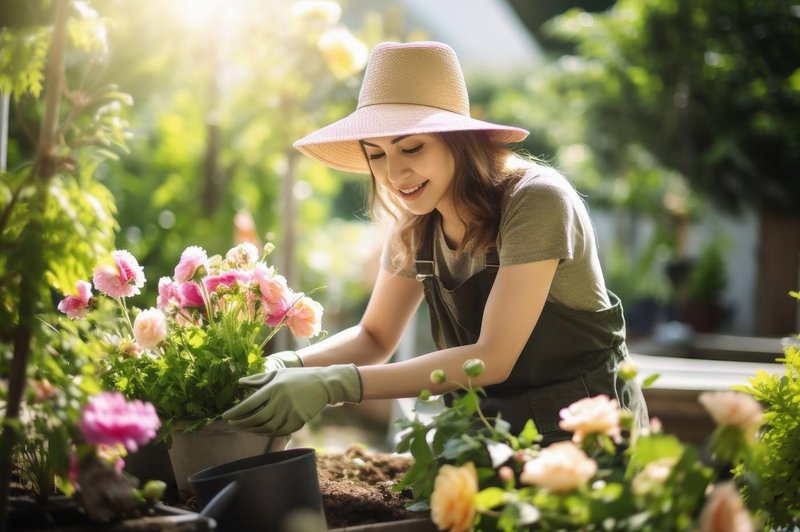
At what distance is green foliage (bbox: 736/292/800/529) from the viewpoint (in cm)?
172

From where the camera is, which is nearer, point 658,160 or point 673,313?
point 658,160

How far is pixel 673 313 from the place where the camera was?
12.7 m

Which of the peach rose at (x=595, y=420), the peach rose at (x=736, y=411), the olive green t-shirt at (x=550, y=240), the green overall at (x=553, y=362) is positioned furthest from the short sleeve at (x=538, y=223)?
the peach rose at (x=736, y=411)

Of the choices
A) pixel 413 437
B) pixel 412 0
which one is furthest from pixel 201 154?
pixel 412 0

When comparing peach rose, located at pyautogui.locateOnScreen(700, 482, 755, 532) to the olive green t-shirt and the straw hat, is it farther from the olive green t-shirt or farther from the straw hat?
the straw hat

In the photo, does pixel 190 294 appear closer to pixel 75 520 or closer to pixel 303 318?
pixel 303 318

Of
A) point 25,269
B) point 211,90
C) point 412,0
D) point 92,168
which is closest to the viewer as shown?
point 25,269

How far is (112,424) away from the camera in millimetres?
1237

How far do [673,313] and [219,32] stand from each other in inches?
333

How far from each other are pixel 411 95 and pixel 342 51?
2.96 meters

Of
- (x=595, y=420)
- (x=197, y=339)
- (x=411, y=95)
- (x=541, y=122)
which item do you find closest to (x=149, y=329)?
(x=197, y=339)

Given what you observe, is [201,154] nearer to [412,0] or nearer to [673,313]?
[673,313]

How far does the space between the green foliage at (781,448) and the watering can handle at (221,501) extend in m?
0.90

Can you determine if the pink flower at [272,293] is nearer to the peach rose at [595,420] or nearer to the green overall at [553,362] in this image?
the green overall at [553,362]
